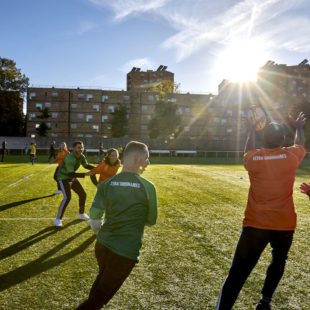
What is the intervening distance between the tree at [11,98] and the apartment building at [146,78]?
31.0 m

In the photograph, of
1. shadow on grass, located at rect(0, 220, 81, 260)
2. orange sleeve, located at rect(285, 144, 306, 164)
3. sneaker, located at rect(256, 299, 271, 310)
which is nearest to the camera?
orange sleeve, located at rect(285, 144, 306, 164)

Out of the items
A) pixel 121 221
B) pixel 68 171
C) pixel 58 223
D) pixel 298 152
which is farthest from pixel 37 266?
pixel 298 152

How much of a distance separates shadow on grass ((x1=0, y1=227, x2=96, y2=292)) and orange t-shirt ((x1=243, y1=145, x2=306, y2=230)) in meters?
3.44

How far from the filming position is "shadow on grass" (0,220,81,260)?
5.27m

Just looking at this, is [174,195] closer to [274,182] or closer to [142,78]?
[274,182]

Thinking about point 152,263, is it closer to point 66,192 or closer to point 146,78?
point 66,192

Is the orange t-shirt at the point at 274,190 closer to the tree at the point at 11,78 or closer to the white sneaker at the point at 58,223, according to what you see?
the white sneaker at the point at 58,223

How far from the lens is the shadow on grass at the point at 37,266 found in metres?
4.18

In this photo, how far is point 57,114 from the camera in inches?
2432

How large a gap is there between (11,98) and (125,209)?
218 feet

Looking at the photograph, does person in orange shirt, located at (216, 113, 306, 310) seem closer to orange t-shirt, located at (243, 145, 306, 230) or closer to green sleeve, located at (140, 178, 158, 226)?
orange t-shirt, located at (243, 145, 306, 230)

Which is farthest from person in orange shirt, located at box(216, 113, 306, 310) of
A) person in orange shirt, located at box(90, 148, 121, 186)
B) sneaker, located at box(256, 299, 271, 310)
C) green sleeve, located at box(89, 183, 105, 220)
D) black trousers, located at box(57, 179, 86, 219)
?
black trousers, located at box(57, 179, 86, 219)

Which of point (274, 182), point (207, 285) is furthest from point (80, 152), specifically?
point (274, 182)

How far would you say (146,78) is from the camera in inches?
3270
